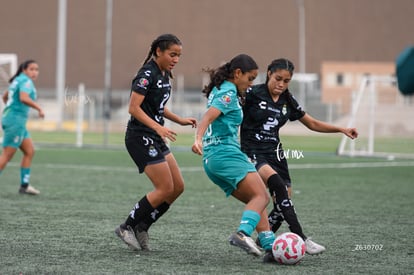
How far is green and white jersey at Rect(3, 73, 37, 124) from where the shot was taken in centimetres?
1279

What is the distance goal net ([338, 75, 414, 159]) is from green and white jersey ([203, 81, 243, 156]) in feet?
43.9

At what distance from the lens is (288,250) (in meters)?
7.05

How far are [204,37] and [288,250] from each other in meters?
58.2

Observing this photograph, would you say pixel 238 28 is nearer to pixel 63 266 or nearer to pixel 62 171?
pixel 62 171

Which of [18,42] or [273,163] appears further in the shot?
[18,42]

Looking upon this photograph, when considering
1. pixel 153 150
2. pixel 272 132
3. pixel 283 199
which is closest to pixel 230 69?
pixel 272 132

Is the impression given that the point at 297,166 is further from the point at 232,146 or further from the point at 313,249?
the point at 232,146

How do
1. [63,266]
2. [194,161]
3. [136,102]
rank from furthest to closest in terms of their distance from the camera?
[194,161], [136,102], [63,266]

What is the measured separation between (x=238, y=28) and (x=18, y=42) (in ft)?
52.0

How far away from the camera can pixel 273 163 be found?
8.02m

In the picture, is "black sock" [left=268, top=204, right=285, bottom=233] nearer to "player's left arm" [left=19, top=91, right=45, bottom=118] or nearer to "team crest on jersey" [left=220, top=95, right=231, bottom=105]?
"team crest on jersey" [left=220, top=95, right=231, bottom=105]

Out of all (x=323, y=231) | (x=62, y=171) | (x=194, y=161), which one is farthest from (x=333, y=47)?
(x=323, y=231)

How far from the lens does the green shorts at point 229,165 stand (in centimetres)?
729

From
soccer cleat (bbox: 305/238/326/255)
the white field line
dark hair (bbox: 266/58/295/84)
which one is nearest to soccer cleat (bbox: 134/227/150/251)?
soccer cleat (bbox: 305/238/326/255)
